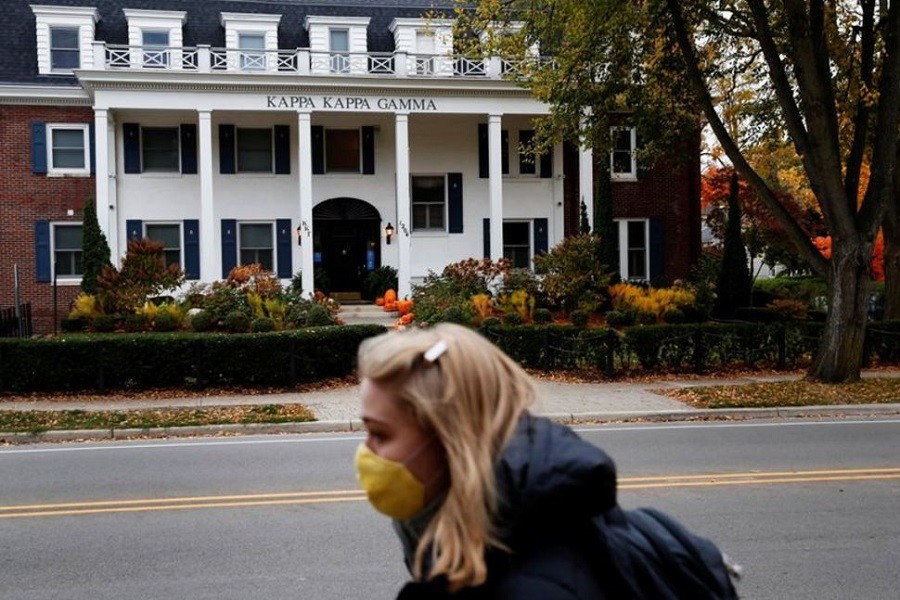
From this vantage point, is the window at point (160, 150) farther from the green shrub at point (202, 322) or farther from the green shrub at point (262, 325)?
the green shrub at point (262, 325)

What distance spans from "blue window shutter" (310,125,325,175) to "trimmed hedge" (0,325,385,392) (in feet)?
46.9

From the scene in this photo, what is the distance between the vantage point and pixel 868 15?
680 inches

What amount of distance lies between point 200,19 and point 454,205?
35.3 ft

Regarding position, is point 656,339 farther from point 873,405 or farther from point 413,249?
point 413,249

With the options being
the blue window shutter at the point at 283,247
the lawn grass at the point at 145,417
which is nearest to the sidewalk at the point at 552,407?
the lawn grass at the point at 145,417

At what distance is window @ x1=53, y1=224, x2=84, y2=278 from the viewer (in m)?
29.4

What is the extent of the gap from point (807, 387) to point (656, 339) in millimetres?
3200

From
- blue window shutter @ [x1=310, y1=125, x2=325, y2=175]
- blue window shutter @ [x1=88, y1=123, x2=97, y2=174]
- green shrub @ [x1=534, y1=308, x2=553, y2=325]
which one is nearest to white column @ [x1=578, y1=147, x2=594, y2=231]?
blue window shutter @ [x1=310, y1=125, x2=325, y2=175]

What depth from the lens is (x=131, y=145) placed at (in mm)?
29391

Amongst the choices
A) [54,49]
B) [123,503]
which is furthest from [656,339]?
[54,49]

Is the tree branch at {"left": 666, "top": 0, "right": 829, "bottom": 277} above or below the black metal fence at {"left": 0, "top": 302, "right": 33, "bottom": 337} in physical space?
above

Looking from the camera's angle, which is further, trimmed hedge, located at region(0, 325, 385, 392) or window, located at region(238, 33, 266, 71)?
window, located at region(238, 33, 266, 71)

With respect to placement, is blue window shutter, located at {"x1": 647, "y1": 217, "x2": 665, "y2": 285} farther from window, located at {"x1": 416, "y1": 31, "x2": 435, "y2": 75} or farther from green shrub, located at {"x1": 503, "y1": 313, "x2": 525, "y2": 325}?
green shrub, located at {"x1": 503, "y1": 313, "x2": 525, "y2": 325}

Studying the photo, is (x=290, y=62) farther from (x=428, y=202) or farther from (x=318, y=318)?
(x=318, y=318)
